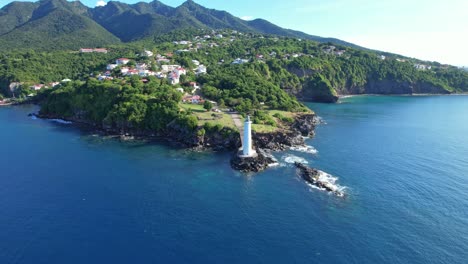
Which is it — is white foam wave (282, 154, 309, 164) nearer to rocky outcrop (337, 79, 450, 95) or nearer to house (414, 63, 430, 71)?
rocky outcrop (337, 79, 450, 95)


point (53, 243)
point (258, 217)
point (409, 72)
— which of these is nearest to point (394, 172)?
point (258, 217)

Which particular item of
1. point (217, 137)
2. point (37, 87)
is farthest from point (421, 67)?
point (37, 87)

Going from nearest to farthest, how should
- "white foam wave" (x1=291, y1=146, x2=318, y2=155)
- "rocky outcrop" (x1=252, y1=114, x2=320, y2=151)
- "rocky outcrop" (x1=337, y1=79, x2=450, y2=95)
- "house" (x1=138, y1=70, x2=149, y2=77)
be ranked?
"white foam wave" (x1=291, y1=146, x2=318, y2=155) < "rocky outcrop" (x1=252, y1=114, x2=320, y2=151) < "house" (x1=138, y1=70, x2=149, y2=77) < "rocky outcrop" (x1=337, y1=79, x2=450, y2=95)

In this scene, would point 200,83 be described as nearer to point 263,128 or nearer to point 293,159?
point 263,128

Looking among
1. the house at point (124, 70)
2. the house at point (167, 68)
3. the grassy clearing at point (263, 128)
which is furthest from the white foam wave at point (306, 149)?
the house at point (124, 70)

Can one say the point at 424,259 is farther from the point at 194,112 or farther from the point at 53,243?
the point at 194,112

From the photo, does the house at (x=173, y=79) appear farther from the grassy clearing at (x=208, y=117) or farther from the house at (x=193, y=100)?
the grassy clearing at (x=208, y=117)

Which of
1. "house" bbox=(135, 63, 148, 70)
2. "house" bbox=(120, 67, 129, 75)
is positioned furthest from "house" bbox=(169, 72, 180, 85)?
"house" bbox=(135, 63, 148, 70)

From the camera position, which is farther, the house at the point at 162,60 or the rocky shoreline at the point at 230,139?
the house at the point at 162,60
